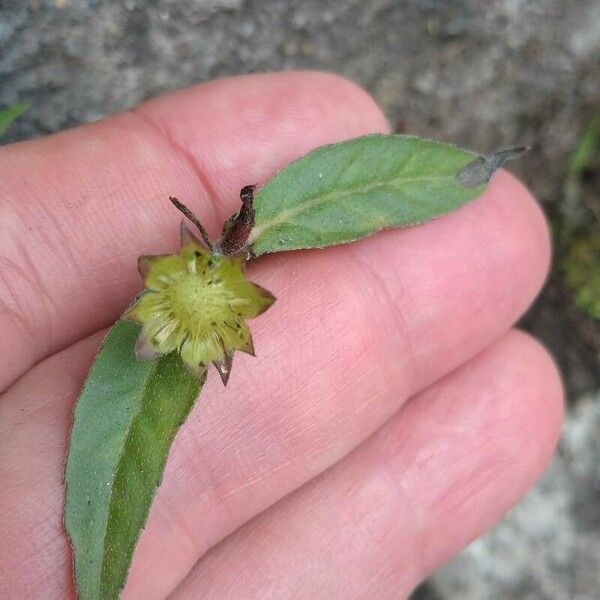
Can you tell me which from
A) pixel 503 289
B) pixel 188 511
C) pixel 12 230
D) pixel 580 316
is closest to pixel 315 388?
pixel 188 511

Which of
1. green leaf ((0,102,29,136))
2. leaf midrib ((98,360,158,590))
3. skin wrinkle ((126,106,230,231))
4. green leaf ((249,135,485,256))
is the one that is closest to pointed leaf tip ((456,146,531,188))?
green leaf ((249,135,485,256))

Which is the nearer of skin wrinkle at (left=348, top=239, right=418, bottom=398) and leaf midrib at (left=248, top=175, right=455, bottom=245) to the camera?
leaf midrib at (left=248, top=175, right=455, bottom=245)

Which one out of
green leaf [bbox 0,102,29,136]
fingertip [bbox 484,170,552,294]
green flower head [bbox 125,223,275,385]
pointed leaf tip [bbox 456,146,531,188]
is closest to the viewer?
green flower head [bbox 125,223,275,385]

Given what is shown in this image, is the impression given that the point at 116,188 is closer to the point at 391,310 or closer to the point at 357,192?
the point at 357,192

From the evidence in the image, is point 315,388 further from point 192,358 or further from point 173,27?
point 173,27

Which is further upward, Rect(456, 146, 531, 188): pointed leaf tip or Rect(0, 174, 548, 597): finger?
Rect(456, 146, 531, 188): pointed leaf tip

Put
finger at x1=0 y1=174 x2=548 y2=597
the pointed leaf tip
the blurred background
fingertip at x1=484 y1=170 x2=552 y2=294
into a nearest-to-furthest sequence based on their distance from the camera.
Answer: finger at x1=0 y1=174 x2=548 y2=597, the pointed leaf tip, fingertip at x1=484 y1=170 x2=552 y2=294, the blurred background

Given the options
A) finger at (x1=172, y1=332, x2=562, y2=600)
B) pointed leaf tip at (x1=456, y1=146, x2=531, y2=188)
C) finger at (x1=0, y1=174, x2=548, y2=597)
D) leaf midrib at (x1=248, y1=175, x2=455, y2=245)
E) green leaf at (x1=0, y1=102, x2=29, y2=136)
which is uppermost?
green leaf at (x1=0, y1=102, x2=29, y2=136)

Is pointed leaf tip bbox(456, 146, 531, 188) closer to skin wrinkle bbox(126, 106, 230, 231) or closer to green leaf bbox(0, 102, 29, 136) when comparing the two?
skin wrinkle bbox(126, 106, 230, 231)

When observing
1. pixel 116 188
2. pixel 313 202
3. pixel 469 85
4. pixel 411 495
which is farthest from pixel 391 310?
pixel 469 85
